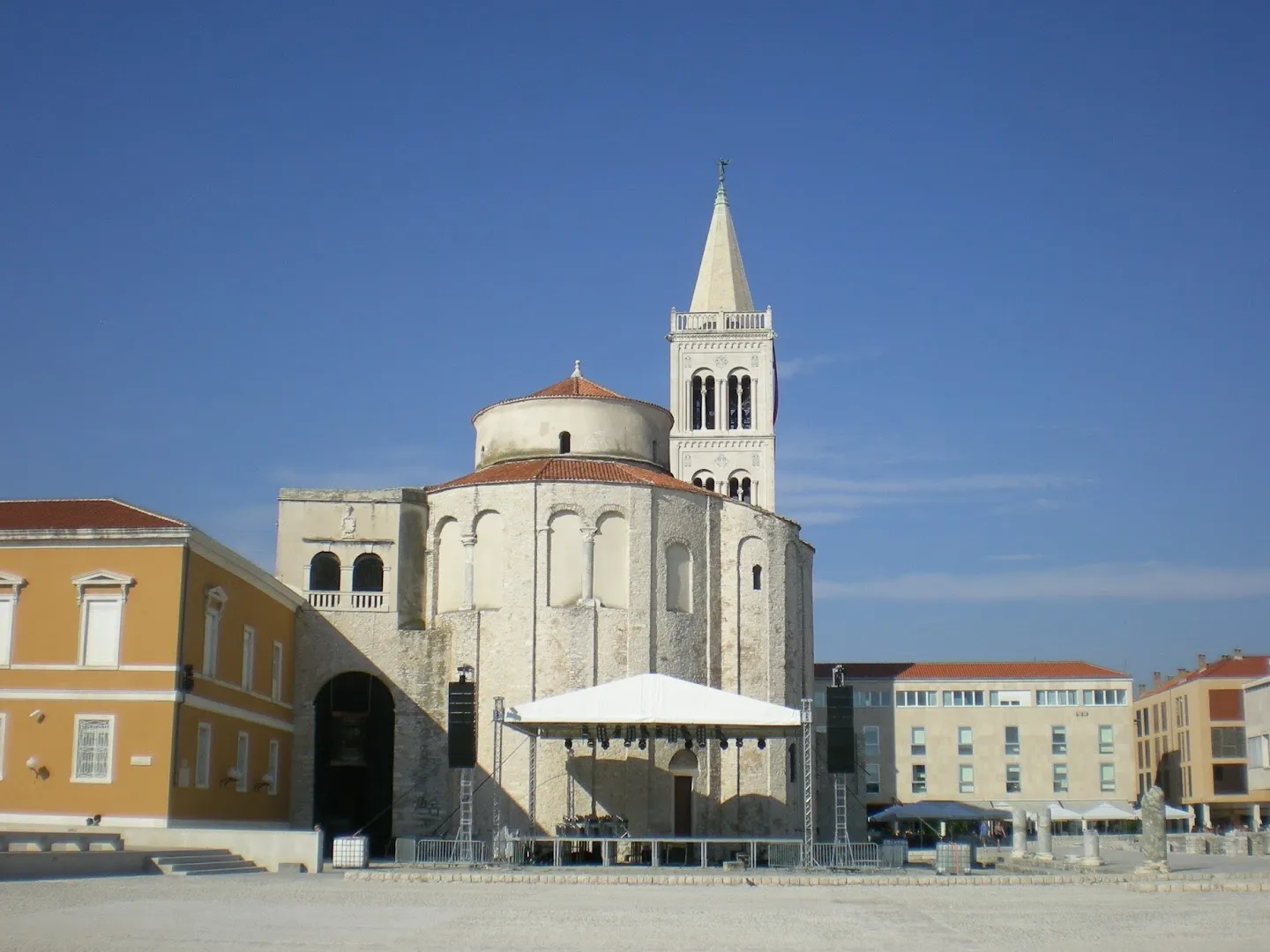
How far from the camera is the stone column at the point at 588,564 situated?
134 feet

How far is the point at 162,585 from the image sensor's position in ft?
103

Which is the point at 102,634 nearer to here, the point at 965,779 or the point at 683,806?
the point at 683,806

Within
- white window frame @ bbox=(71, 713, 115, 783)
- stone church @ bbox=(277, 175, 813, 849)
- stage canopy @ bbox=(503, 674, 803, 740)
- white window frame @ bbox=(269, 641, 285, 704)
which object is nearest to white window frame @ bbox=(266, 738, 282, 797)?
white window frame @ bbox=(269, 641, 285, 704)

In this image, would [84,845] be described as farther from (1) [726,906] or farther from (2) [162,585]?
(1) [726,906]

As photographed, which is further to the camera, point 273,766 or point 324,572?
point 324,572

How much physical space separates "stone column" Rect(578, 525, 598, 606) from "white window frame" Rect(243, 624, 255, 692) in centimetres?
878

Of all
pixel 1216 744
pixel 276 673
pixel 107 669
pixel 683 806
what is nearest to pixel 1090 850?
pixel 683 806

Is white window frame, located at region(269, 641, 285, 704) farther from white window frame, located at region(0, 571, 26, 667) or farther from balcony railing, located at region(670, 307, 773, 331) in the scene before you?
balcony railing, located at region(670, 307, 773, 331)

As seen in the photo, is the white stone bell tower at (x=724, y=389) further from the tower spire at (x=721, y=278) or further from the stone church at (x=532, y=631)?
the stone church at (x=532, y=631)

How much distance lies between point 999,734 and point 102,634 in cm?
4953

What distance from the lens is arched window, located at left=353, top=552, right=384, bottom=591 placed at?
43.7 meters

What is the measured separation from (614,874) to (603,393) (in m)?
21.9

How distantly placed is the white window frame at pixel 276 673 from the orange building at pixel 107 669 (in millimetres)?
5771

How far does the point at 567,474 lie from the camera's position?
139 ft
